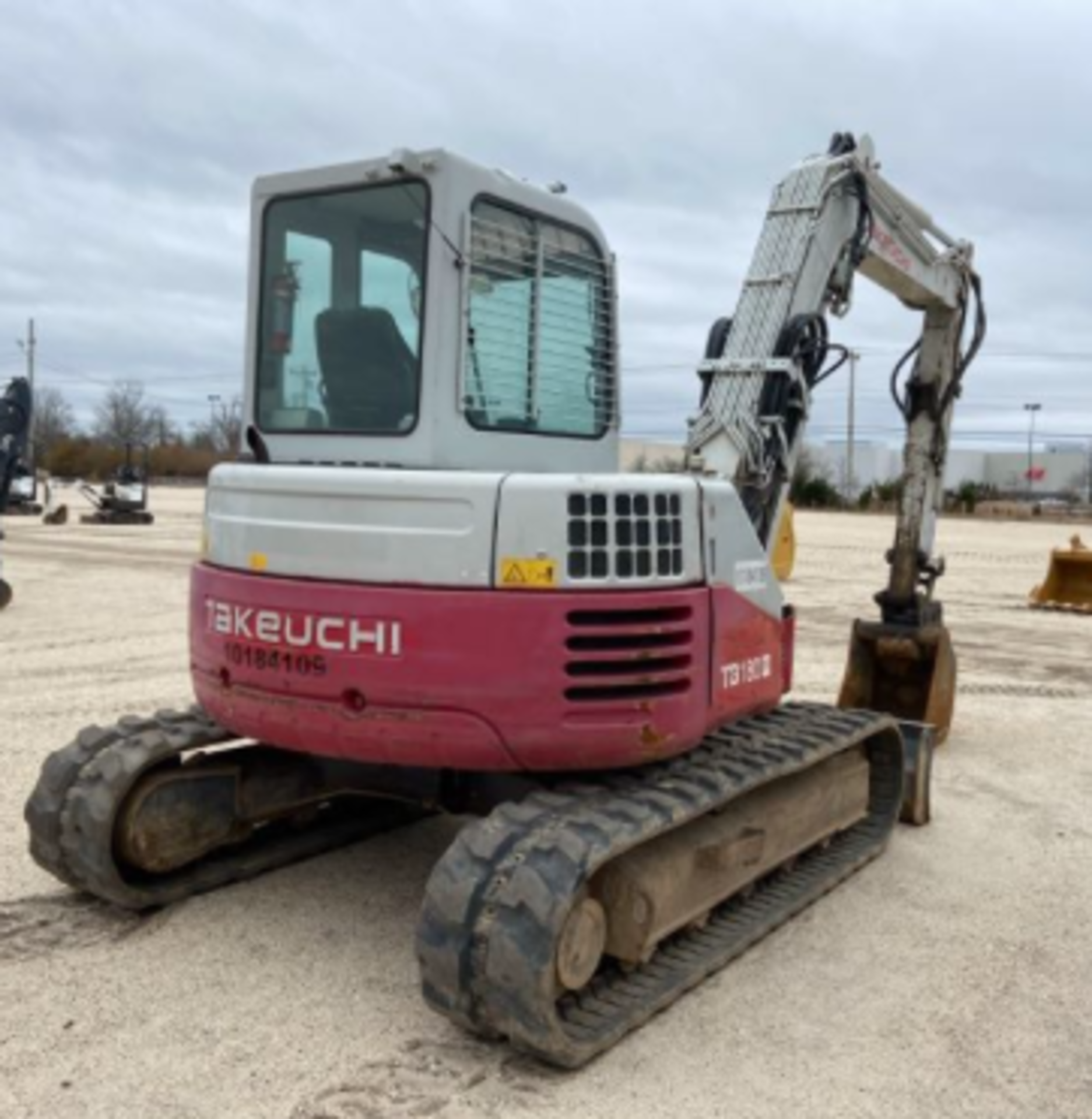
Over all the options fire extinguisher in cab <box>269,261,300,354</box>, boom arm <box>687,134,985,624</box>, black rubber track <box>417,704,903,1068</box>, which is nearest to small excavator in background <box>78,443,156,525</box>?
boom arm <box>687,134,985,624</box>

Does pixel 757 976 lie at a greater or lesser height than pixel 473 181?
lesser

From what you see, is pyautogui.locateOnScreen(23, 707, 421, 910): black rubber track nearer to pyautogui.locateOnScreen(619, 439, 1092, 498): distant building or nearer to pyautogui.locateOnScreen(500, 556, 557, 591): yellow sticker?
pyautogui.locateOnScreen(500, 556, 557, 591): yellow sticker

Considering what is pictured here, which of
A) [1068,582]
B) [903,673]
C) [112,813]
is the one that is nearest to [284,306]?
[112,813]

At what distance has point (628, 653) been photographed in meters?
4.10

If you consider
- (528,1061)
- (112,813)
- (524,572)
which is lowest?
Answer: (528,1061)

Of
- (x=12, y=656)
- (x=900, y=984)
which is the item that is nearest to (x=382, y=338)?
(x=900, y=984)

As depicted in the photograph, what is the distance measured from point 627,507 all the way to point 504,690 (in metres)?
0.74

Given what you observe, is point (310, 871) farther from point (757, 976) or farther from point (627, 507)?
point (627, 507)

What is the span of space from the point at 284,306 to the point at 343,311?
0.99ft

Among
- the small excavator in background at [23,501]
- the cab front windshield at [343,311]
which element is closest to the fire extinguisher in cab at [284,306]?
the cab front windshield at [343,311]

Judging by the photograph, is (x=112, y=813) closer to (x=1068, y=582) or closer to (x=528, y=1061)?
(x=528, y=1061)

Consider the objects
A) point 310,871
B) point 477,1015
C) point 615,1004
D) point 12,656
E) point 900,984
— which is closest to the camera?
point 477,1015

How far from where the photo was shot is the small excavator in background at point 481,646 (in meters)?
3.98

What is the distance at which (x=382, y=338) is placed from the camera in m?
4.44
